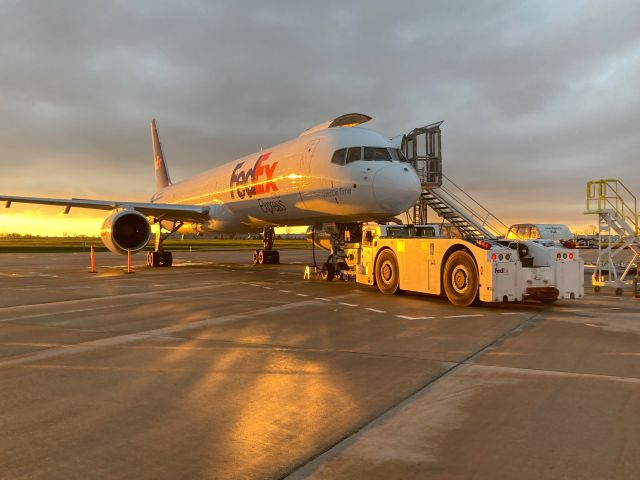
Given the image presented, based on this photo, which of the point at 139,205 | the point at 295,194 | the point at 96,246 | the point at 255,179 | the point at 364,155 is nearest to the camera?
the point at 364,155

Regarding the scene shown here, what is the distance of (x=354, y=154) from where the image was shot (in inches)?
563

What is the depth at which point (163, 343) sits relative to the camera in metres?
6.82

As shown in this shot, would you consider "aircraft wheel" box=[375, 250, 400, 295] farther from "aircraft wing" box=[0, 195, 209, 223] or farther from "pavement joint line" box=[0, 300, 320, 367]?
"aircraft wing" box=[0, 195, 209, 223]

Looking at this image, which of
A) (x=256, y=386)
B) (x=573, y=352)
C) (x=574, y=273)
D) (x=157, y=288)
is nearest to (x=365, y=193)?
(x=574, y=273)

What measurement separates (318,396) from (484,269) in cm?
649

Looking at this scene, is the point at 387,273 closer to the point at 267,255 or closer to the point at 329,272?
the point at 329,272

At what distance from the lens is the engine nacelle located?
1889 centimetres

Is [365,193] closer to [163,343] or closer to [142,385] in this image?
[163,343]

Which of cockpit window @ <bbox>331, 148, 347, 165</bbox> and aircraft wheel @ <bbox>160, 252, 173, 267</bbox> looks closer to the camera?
cockpit window @ <bbox>331, 148, 347, 165</bbox>

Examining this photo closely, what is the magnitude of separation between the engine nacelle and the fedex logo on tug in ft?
12.4

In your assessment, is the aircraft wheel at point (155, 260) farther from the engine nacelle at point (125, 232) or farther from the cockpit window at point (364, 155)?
the cockpit window at point (364, 155)

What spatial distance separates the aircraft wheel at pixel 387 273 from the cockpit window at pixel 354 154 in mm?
2841

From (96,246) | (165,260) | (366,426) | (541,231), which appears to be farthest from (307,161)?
(96,246)

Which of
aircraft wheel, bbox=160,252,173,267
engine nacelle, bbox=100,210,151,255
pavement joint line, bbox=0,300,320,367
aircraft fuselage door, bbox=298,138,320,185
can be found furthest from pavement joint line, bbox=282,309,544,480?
aircraft wheel, bbox=160,252,173,267
